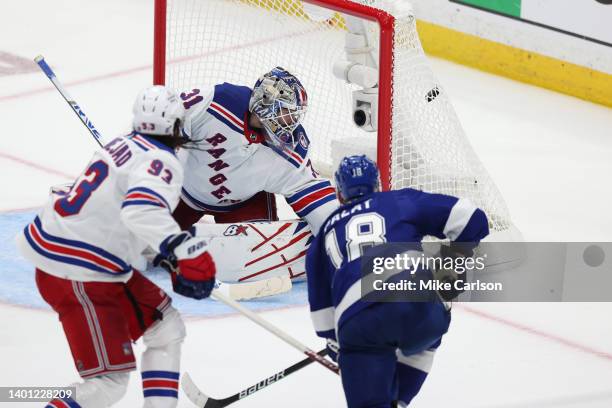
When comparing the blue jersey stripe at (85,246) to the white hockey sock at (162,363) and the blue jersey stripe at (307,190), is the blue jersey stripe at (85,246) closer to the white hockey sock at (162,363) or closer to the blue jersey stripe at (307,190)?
the white hockey sock at (162,363)

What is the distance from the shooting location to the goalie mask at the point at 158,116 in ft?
12.9

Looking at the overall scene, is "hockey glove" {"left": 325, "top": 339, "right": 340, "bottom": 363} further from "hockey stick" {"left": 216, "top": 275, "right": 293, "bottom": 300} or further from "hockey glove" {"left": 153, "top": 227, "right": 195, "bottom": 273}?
"hockey stick" {"left": 216, "top": 275, "right": 293, "bottom": 300}

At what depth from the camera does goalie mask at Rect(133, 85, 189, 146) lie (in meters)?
3.92

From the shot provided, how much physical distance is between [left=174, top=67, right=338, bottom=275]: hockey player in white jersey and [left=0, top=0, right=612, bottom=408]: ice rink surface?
42 cm

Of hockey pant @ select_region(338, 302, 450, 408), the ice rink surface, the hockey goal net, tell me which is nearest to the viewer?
hockey pant @ select_region(338, 302, 450, 408)

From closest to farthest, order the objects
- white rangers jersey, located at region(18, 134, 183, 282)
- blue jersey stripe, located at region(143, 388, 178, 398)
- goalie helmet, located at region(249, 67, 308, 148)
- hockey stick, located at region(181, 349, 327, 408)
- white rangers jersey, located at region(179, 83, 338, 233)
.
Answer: white rangers jersey, located at region(18, 134, 183, 282), blue jersey stripe, located at region(143, 388, 178, 398), hockey stick, located at region(181, 349, 327, 408), goalie helmet, located at region(249, 67, 308, 148), white rangers jersey, located at region(179, 83, 338, 233)

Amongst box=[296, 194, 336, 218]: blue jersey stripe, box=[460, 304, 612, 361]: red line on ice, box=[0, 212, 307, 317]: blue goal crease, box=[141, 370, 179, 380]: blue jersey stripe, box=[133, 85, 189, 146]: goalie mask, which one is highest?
box=[133, 85, 189, 146]: goalie mask

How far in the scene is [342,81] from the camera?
20.3ft

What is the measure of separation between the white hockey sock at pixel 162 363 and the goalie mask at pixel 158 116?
0.50 meters

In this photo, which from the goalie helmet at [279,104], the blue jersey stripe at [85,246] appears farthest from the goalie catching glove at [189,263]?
the goalie helmet at [279,104]

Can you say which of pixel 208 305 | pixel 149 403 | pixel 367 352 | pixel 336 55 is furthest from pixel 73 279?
pixel 336 55

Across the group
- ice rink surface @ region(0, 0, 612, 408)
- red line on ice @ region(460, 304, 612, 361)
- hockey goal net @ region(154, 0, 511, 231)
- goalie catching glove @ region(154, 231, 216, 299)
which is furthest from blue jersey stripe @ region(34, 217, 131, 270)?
red line on ice @ region(460, 304, 612, 361)

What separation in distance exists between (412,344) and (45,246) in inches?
40.0

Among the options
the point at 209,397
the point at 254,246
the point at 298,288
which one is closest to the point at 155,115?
the point at 209,397
